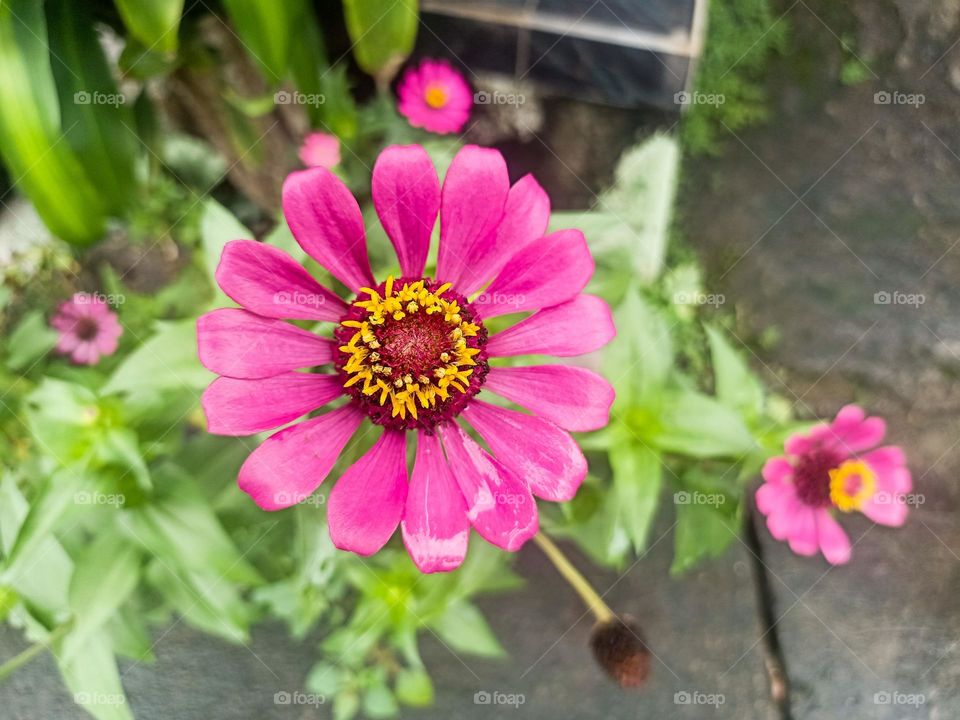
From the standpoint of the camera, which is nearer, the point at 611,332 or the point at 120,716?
the point at 611,332

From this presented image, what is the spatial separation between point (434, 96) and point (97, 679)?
3.52 feet

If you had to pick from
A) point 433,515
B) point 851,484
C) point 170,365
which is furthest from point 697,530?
point 170,365

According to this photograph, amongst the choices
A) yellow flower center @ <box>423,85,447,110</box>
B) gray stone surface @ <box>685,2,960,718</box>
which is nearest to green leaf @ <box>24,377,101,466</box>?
yellow flower center @ <box>423,85,447,110</box>

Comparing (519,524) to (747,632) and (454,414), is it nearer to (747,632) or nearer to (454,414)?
(454,414)

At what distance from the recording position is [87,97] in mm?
1081

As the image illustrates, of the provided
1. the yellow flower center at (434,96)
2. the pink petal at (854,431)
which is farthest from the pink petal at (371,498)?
the yellow flower center at (434,96)

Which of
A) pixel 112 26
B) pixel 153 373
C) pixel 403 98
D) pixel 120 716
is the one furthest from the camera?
pixel 403 98

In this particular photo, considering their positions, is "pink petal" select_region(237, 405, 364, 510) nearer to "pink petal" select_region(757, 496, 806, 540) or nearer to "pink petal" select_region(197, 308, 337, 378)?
"pink petal" select_region(197, 308, 337, 378)

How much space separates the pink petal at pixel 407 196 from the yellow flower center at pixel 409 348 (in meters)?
0.04

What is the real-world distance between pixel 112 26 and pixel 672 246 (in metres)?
1.06

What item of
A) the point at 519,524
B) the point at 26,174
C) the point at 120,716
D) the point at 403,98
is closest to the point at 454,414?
the point at 519,524

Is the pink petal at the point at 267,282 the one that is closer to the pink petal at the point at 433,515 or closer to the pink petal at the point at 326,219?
the pink petal at the point at 326,219

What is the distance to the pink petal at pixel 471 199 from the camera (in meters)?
0.63

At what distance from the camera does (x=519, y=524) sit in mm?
636
